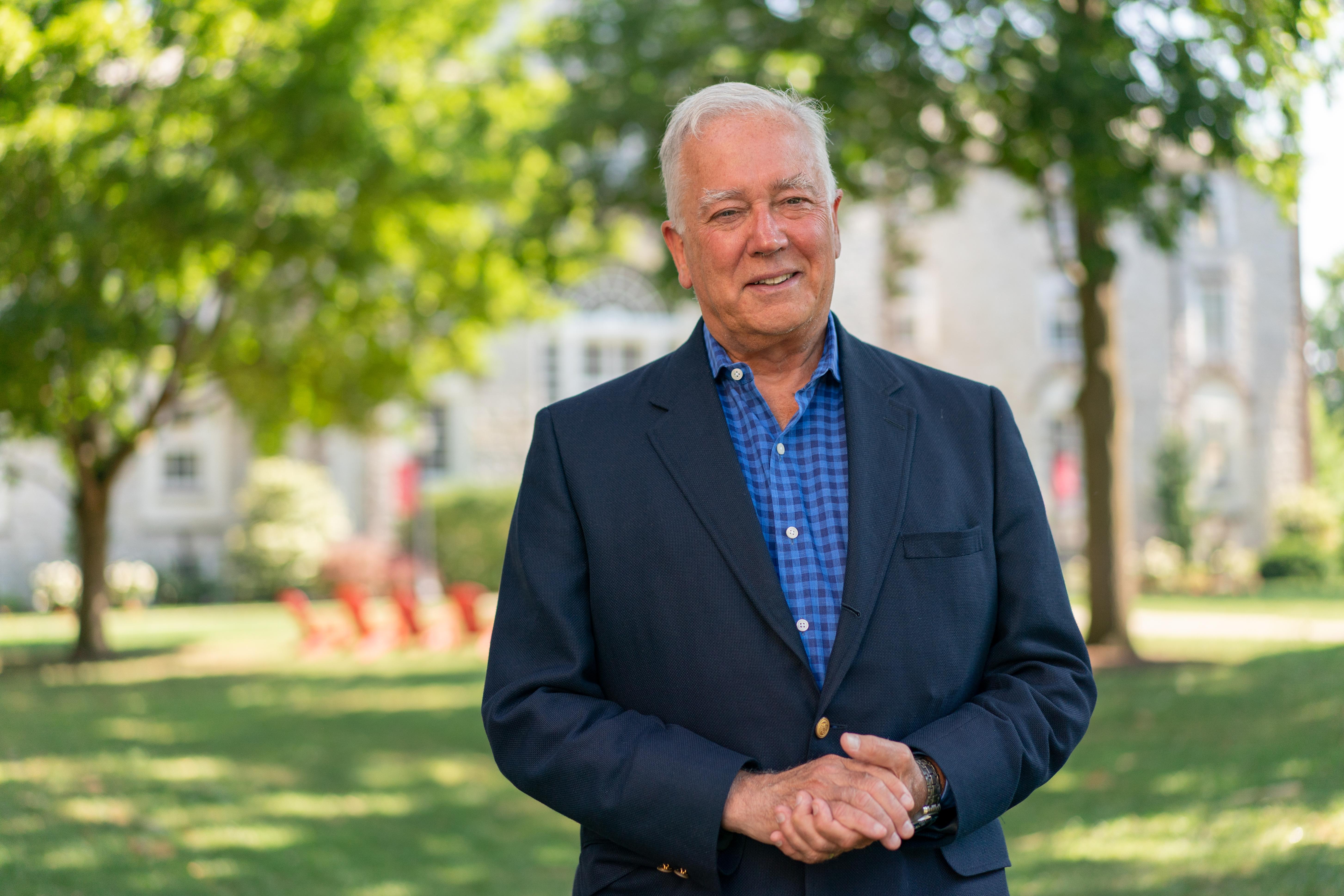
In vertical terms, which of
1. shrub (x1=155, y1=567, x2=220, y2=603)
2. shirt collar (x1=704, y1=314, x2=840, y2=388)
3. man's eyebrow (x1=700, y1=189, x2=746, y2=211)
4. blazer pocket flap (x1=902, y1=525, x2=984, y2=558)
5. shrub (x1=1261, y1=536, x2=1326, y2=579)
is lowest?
shrub (x1=1261, y1=536, x2=1326, y2=579)

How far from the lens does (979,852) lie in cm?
Result: 235

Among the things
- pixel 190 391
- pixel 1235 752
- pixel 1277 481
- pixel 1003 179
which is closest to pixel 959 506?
pixel 1235 752

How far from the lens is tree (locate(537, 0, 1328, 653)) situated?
34.4 ft

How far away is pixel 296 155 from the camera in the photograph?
48.6 ft

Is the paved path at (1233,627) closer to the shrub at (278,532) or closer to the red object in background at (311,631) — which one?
the red object in background at (311,631)

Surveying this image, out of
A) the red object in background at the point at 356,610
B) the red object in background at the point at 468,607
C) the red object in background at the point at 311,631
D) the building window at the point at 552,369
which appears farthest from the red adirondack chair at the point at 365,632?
the building window at the point at 552,369

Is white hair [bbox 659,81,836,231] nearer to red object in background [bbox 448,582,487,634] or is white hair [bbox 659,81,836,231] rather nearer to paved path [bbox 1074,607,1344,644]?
paved path [bbox 1074,607,1344,644]

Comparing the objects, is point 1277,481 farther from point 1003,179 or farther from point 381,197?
point 381,197

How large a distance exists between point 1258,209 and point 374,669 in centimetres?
2881

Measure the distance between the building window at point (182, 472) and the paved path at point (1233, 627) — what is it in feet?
65.5

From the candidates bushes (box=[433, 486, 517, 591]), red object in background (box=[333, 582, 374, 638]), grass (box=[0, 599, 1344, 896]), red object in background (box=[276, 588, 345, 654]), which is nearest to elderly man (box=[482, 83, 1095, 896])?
grass (box=[0, 599, 1344, 896])

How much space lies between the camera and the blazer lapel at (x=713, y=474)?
89.0 inches

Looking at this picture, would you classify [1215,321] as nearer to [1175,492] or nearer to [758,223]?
[1175,492]

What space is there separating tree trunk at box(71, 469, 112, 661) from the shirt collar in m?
16.4
